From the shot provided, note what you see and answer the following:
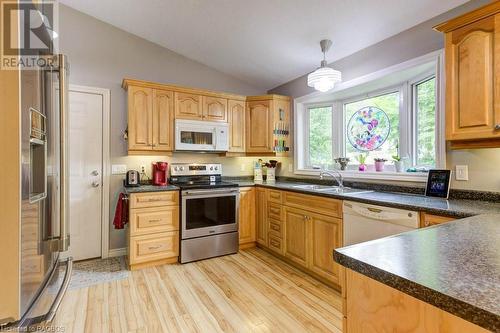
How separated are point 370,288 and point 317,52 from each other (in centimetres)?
276

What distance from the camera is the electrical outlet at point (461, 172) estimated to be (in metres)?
1.97

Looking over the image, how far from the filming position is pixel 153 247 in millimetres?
2861

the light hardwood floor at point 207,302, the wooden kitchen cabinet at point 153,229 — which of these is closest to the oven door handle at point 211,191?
the wooden kitchen cabinet at point 153,229

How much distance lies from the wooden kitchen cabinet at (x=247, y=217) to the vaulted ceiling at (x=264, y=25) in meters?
1.77

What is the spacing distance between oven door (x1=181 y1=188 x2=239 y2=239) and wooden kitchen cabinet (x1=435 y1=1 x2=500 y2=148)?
2.33 metres

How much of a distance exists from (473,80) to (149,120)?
3.04 metres

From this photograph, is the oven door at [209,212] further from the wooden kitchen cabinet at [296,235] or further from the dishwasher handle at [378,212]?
the dishwasher handle at [378,212]

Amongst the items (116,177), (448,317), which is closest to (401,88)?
(448,317)

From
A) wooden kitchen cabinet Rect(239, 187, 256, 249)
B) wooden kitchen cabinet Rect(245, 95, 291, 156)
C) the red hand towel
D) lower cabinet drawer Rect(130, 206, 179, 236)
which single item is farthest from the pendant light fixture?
the red hand towel

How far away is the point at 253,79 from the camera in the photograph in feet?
13.1

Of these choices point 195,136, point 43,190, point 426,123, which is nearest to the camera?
point 43,190

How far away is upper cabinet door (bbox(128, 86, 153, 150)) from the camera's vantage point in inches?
118

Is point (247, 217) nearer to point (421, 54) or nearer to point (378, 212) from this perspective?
point (378, 212)

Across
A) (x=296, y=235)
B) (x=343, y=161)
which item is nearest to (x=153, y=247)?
(x=296, y=235)
